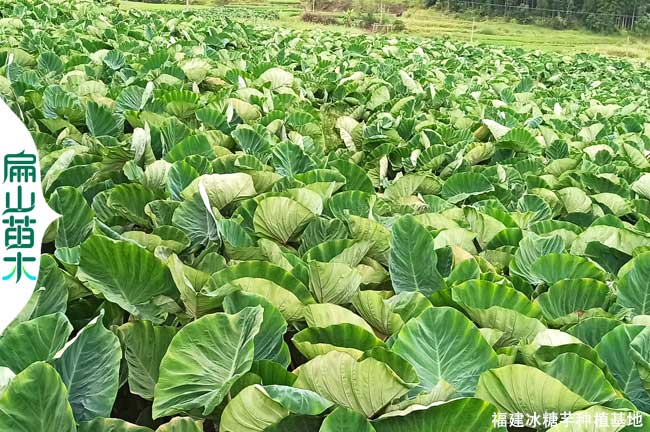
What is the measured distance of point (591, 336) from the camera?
117cm

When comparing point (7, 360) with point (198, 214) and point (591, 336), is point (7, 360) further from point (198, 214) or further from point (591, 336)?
point (591, 336)

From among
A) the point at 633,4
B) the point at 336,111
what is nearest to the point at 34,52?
the point at 336,111

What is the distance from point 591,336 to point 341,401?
1.71ft

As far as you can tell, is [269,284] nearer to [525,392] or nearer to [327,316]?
[327,316]

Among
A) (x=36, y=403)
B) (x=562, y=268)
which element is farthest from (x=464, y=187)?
(x=36, y=403)

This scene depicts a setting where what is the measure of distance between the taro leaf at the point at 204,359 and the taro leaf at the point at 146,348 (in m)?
0.12

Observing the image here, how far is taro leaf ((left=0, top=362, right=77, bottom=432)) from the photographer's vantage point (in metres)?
0.82

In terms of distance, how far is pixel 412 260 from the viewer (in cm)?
134

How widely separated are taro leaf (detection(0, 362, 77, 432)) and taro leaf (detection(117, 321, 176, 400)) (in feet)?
0.67

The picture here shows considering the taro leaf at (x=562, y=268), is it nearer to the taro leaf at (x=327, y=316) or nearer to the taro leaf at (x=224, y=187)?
the taro leaf at (x=327, y=316)

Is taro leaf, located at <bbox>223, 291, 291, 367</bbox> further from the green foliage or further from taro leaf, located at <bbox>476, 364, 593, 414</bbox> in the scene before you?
taro leaf, located at <bbox>476, 364, 593, 414</bbox>

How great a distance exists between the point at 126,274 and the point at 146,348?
168mm

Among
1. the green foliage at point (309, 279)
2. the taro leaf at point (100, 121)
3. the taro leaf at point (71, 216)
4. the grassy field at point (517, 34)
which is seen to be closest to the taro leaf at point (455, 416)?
the green foliage at point (309, 279)

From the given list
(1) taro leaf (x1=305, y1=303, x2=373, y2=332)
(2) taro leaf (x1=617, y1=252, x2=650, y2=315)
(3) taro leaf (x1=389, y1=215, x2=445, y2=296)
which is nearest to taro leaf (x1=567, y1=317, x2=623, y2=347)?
(2) taro leaf (x1=617, y1=252, x2=650, y2=315)
